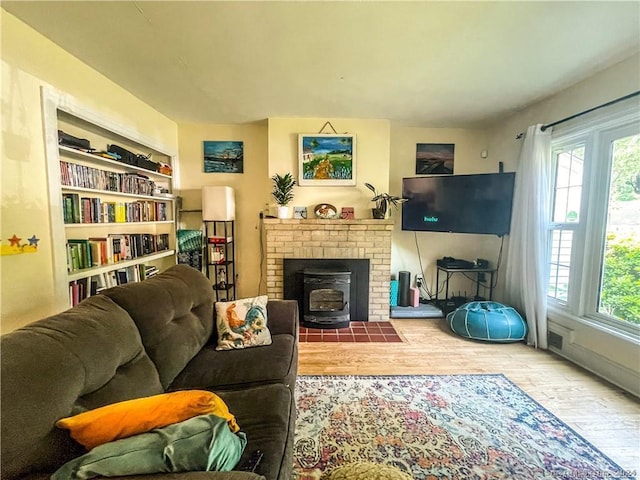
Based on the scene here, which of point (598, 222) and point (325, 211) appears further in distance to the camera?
point (325, 211)

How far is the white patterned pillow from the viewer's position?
1853mm

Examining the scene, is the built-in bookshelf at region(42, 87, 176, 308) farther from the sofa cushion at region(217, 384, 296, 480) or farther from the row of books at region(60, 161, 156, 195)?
the sofa cushion at region(217, 384, 296, 480)

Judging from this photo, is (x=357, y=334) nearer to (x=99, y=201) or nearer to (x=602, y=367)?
(x=602, y=367)

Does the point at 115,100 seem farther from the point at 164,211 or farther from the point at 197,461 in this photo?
the point at 197,461

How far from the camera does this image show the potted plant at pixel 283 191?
3348 mm

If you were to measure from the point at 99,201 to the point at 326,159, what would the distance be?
2310 millimetres

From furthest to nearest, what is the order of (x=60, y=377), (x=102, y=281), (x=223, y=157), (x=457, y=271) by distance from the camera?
(x=223, y=157) < (x=457, y=271) < (x=102, y=281) < (x=60, y=377)

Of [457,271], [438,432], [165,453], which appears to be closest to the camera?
[165,453]

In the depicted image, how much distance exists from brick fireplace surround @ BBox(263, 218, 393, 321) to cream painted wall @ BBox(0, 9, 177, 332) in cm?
196

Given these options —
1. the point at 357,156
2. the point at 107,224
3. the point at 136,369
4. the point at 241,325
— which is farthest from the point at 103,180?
the point at 357,156

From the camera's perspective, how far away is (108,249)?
2.51 metres

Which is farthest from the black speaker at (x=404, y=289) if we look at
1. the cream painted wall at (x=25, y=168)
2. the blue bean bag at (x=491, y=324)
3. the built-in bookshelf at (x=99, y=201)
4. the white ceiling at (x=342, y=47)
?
the cream painted wall at (x=25, y=168)

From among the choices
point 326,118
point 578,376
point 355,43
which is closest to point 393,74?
point 355,43

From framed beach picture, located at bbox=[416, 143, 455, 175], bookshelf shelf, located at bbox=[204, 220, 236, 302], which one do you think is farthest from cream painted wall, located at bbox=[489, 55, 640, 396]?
bookshelf shelf, located at bbox=[204, 220, 236, 302]
